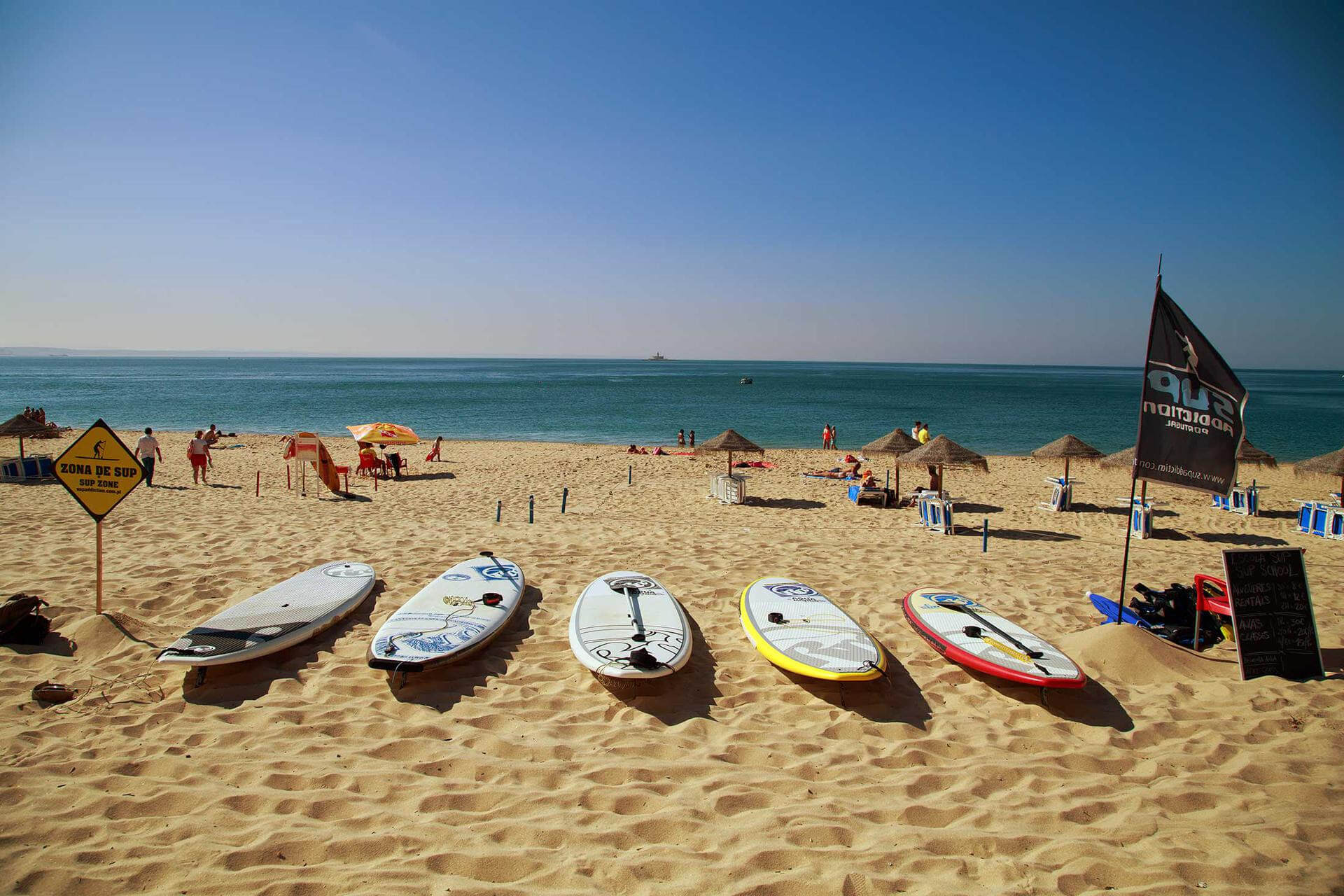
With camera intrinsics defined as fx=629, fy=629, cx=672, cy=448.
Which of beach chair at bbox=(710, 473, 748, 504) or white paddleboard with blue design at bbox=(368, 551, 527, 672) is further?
beach chair at bbox=(710, 473, 748, 504)

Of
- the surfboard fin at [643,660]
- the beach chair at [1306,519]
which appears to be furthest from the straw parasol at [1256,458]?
the surfboard fin at [643,660]

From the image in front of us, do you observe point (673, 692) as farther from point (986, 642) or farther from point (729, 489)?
point (729, 489)

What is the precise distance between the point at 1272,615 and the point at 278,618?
28.4ft

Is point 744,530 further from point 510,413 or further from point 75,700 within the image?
point 510,413

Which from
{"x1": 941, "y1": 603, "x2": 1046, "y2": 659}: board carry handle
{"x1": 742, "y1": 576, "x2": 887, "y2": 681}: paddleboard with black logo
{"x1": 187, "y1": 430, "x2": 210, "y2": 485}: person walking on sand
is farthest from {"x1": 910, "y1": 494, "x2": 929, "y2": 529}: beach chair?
{"x1": 187, "y1": 430, "x2": 210, "y2": 485}: person walking on sand

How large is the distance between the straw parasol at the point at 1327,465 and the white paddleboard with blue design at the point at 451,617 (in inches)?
640

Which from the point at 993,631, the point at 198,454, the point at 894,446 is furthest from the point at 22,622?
the point at 894,446

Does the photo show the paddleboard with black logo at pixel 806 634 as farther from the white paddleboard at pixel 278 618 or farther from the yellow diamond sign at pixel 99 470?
the yellow diamond sign at pixel 99 470

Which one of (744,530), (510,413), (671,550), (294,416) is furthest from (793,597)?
(294,416)

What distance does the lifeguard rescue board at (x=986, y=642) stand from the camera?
498 centimetres

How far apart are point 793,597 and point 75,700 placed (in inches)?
233

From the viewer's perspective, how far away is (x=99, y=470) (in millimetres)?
5844

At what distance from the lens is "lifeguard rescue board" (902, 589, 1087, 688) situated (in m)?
4.98

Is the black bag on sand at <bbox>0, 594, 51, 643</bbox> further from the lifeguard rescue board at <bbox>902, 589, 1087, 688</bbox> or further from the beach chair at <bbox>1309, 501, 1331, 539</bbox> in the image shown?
the beach chair at <bbox>1309, 501, 1331, 539</bbox>
